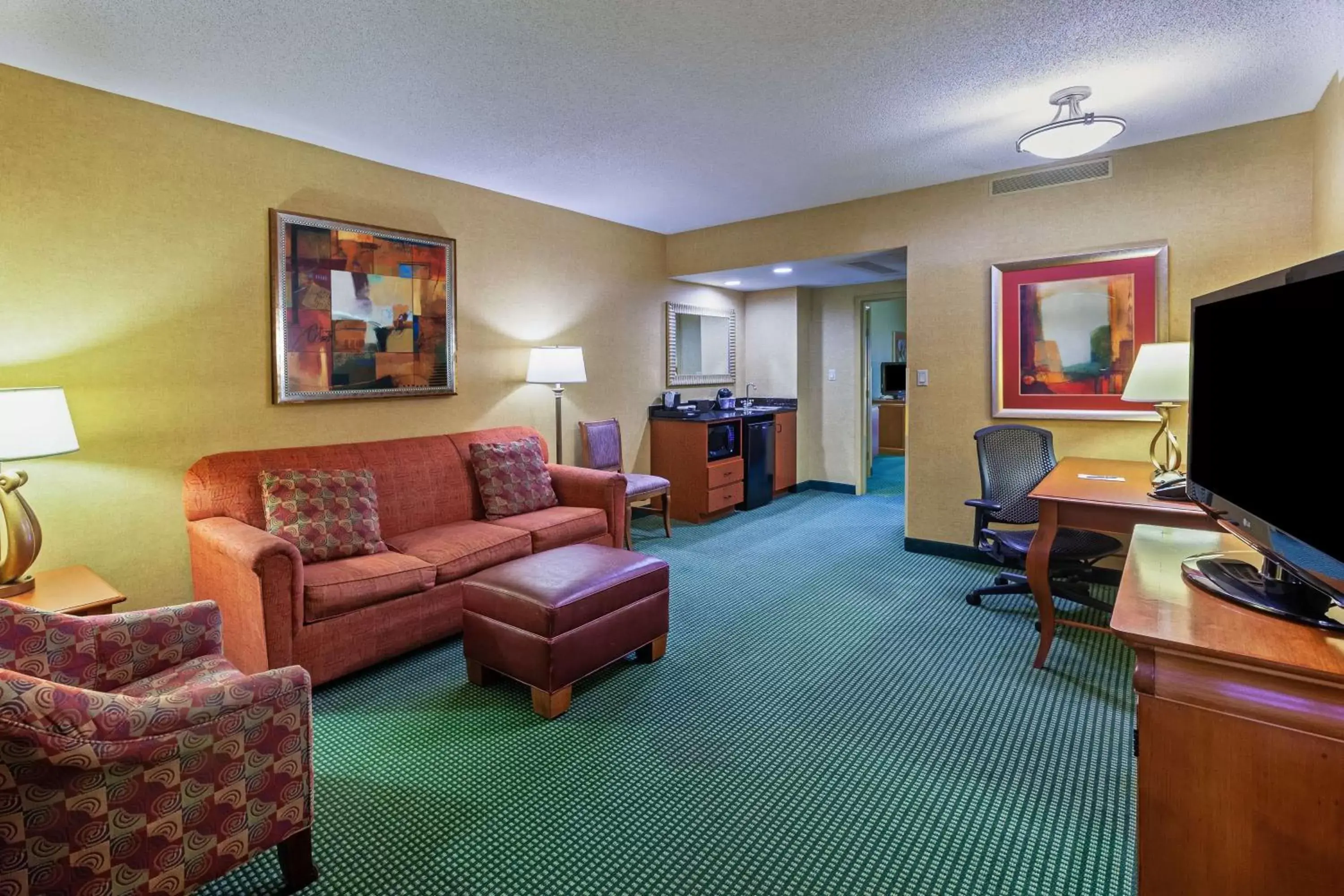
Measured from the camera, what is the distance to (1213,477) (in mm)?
1713

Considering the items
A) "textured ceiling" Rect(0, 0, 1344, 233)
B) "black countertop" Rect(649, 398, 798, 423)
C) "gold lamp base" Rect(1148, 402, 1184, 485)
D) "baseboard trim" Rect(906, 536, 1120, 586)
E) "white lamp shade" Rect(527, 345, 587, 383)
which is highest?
"textured ceiling" Rect(0, 0, 1344, 233)

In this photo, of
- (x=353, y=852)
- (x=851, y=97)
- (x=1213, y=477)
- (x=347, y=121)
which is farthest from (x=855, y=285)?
(x=353, y=852)

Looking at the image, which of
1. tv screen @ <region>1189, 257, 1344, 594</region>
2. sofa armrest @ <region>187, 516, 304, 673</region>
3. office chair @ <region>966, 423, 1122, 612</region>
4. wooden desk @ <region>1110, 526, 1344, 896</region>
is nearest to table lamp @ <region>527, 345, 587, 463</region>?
sofa armrest @ <region>187, 516, 304, 673</region>

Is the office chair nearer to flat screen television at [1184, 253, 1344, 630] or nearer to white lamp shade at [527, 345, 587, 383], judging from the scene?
flat screen television at [1184, 253, 1344, 630]

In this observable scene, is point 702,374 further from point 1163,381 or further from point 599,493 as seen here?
point 1163,381

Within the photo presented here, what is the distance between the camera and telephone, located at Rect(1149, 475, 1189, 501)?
2.68m

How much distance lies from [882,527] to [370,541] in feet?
13.1

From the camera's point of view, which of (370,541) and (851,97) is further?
(370,541)

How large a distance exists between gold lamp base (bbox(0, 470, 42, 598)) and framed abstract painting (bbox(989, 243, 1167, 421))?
4949 mm

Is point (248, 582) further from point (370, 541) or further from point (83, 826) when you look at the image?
point (83, 826)

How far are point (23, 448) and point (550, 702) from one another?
6.76ft

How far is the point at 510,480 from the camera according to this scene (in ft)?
13.5

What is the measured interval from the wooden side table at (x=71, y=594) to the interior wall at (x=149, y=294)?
1.09 ft

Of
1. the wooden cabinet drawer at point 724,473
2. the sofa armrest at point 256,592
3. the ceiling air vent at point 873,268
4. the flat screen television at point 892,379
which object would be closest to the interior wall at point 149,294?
the sofa armrest at point 256,592
